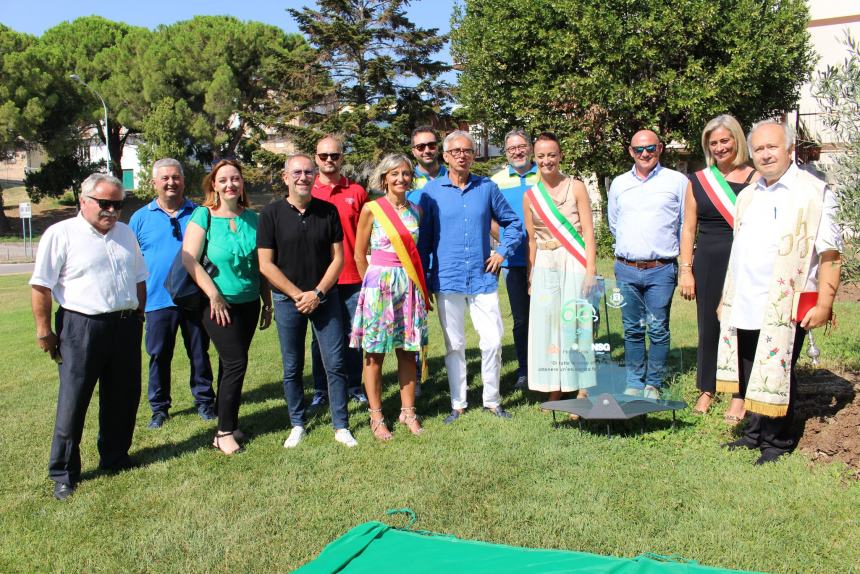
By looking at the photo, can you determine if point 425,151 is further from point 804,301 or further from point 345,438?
point 804,301

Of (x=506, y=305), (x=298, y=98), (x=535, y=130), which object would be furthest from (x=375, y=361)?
(x=298, y=98)

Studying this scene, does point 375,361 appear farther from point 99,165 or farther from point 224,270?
point 99,165

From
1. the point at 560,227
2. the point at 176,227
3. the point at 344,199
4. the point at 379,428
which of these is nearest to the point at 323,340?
the point at 379,428

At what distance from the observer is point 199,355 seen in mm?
5910

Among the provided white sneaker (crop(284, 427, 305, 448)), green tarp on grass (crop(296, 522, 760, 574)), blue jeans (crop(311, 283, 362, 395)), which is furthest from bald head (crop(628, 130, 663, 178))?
white sneaker (crop(284, 427, 305, 448))

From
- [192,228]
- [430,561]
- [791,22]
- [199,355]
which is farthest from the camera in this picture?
[791,22]

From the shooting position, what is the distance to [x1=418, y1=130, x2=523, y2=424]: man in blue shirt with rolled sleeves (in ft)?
17.0

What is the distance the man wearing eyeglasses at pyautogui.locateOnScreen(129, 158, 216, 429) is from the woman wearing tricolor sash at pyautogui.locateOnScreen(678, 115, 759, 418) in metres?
3.95

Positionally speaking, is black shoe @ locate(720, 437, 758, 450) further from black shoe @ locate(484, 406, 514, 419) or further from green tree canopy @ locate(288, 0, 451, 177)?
green tree canopy @ locate(288, 0, 451, 177)

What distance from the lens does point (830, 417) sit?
4543 mm

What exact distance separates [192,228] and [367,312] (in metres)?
1.35

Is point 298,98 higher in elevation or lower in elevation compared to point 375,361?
higher

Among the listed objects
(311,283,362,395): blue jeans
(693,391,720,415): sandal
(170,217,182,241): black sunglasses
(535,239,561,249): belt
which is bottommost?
(693,391,720,415): sandal

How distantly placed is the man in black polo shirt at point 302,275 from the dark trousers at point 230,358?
0.94 ft
